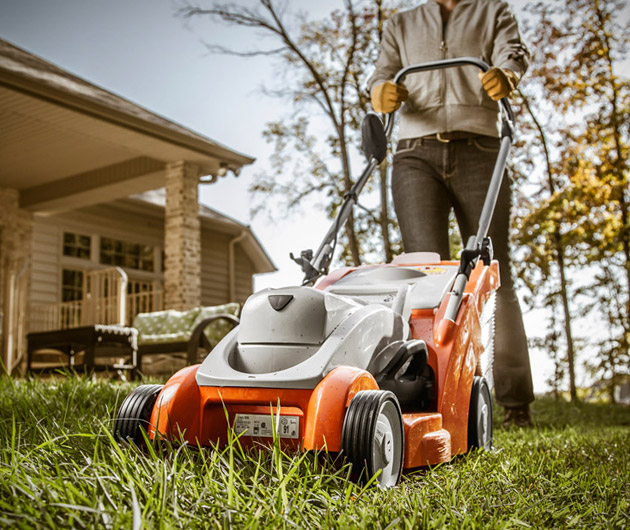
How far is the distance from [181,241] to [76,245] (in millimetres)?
3619

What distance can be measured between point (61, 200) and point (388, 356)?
1043cm

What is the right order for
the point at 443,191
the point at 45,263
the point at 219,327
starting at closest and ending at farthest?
the point at 443,191 < the point at 219,327 < the point at 45,263

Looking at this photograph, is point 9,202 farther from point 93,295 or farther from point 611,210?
point 611,210

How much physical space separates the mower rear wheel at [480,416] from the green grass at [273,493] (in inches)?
8.8

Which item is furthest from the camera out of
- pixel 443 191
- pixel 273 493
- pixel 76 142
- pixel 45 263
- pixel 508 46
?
pixel 45 263

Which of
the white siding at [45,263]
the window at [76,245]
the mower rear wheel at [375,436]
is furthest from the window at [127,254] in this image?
the mower rear wheel at [375,436]

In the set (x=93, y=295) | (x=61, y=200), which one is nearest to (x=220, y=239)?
(x=61, y=200)

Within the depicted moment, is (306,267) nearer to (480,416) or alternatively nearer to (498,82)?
(480,416)

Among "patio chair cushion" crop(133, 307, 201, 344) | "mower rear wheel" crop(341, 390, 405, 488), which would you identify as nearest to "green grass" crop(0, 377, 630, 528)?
"mower rear wheel" crop(341, 390, 405, 488)

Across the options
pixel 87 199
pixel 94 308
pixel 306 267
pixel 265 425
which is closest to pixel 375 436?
pixel 265 425

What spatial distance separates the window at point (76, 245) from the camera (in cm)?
1274

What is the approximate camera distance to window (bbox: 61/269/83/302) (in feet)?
41.2

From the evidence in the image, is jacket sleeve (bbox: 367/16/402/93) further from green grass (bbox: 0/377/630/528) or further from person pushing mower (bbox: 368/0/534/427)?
green grass (bbox: 0/377/630/528)

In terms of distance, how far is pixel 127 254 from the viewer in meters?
13.8
